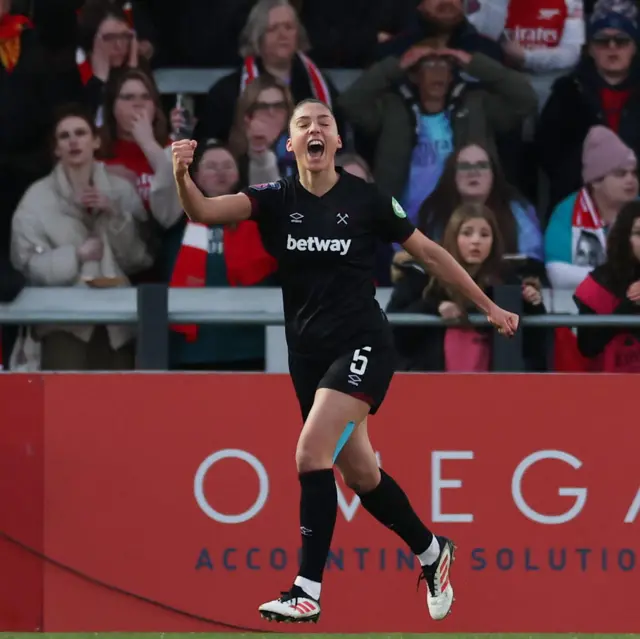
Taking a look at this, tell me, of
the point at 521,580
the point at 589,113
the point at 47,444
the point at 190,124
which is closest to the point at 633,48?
the point at 589,113

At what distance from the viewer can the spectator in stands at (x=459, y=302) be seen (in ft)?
25.1

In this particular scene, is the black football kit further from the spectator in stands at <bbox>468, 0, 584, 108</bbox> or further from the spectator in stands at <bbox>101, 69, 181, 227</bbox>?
the spectator in stands at <bbox>468, 0, 584, 108</bbox>

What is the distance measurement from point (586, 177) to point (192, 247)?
2.16 meters

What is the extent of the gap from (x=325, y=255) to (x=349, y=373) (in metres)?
0.44

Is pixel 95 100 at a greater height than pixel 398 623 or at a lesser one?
greater

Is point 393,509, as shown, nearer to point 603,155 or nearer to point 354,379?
point 354,379

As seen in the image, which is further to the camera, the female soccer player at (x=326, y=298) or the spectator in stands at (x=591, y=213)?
the spectator in stands at (x=591, y=213)

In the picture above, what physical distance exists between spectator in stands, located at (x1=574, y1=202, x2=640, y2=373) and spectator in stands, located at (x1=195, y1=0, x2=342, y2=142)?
182 centimetres

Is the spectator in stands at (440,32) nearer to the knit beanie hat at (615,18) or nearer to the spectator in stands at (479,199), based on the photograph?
the knit beanie hat at (615,18)

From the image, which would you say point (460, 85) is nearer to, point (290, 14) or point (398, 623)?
point (290, 14)

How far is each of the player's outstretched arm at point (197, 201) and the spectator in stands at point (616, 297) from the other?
256cm

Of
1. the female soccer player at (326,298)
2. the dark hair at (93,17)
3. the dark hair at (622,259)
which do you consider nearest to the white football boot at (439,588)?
the female soccer player at (326,298)

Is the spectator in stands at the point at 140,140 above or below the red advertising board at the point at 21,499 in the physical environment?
above

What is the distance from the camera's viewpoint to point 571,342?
785 centimetres
